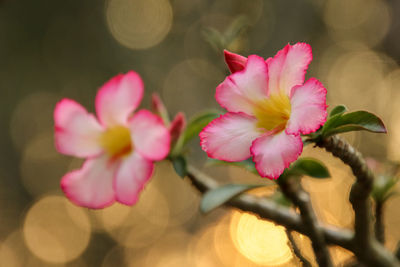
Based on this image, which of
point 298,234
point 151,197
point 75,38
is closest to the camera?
point 298,234

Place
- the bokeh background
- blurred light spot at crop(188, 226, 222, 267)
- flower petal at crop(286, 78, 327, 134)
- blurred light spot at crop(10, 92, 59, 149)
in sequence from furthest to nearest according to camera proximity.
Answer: blurred light spot at crop(10, 92, 59, 149) → blurred light spot at crop(188, 226, 222, 267) → the bokeh background → flower petal at crop(286, 78, 327, 134)

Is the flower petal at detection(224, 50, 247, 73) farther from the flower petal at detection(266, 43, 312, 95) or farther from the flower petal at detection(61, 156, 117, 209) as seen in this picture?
the flower petal at detection(61, 156, 117, 209)

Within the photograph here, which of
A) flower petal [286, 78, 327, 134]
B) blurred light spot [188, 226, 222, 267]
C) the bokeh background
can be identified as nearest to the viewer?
flower petal [286, 78, 327, 134]

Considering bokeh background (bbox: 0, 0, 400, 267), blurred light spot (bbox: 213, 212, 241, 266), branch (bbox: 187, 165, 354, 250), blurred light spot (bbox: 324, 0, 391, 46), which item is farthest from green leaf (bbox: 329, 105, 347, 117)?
blurred light spot (bbox: 324, 0, 391, 46)

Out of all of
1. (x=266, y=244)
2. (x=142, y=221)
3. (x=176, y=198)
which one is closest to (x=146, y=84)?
(x=176, y=198)

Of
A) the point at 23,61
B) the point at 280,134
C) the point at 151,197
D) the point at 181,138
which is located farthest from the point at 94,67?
the point at 280,134

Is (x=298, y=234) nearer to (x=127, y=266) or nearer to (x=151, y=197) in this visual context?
(x=151, y=197)
